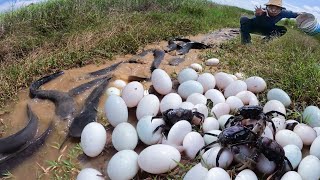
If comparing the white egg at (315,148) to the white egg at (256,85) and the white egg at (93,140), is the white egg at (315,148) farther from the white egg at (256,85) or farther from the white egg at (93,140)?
the white egg at (93,140)

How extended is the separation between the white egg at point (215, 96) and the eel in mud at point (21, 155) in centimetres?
108

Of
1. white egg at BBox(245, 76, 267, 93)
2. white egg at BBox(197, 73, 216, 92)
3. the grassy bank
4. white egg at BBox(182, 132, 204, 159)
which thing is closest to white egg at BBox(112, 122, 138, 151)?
white egg at BBox(182, 132, 204, 159)

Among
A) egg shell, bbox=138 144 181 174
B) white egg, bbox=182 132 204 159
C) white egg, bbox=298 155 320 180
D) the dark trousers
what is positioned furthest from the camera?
the dark trousers

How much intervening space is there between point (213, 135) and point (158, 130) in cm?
32

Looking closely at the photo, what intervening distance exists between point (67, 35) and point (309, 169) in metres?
3.18

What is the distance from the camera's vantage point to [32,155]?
7.83ft

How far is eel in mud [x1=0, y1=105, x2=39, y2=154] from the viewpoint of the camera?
7.72ft

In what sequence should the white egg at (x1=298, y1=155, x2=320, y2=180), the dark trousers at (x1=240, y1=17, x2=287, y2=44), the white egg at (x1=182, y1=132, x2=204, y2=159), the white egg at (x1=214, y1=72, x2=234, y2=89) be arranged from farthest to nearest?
the dark trousers at (x1=240, y1=17, x2=287, y2=44) < the white egg at (x1=214, y1=72, x2=234, y2=89) < the white egg at (x1=182, y1=132, x2=204, y2=159) < the white egg at (x1=298, y1=155, x2=320, y2=180)

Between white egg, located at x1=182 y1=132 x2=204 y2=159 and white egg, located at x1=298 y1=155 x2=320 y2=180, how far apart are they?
51 centimetres

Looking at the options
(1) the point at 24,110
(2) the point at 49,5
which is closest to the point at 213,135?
(1) the point at 24,110

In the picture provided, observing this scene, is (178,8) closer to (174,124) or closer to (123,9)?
(123,9)

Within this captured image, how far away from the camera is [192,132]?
6.96 feet

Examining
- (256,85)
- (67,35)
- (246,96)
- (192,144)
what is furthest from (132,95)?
(67,35)

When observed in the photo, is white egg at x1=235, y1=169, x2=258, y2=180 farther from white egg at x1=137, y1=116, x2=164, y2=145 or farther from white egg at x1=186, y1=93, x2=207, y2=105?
white egg at x1=186, y1=93, x2=207, y2=105
